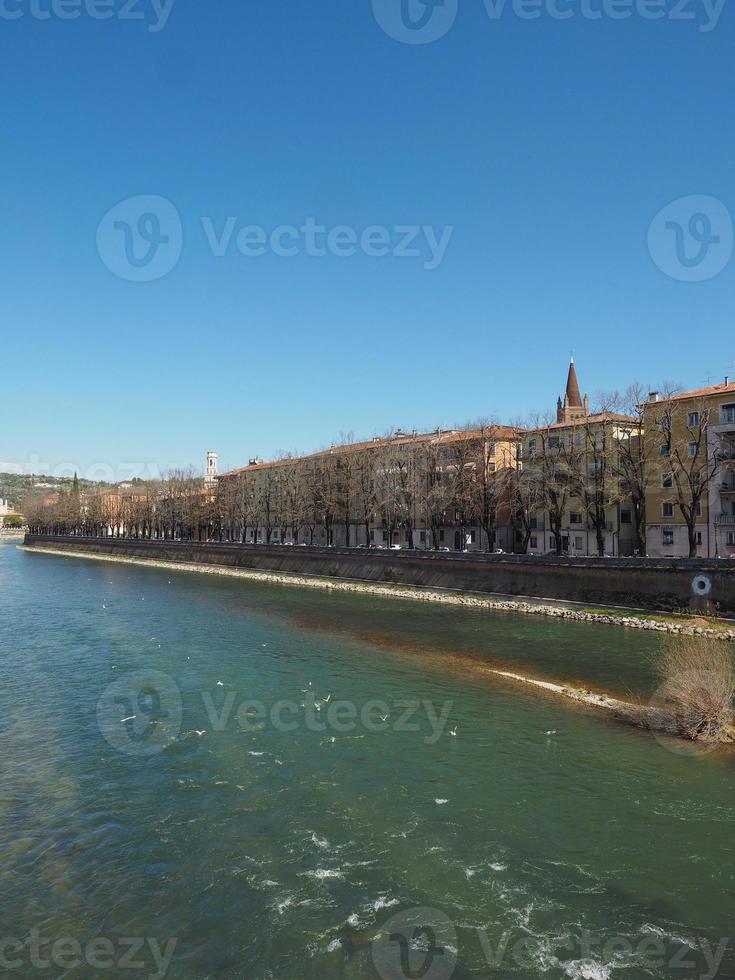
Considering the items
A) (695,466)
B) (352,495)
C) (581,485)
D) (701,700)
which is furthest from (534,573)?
(352,495)

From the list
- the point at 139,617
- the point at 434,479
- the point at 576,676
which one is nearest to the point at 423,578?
the point at 434,479

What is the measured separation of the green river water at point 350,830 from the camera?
33.4 feet

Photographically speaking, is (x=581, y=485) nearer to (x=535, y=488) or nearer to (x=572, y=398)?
(x=535, y=488)

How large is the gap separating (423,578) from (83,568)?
56729 mm

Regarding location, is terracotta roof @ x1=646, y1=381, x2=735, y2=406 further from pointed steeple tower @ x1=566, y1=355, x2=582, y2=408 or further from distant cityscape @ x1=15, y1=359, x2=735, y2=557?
pointed steeple tower @ x1=566, y1=355, x2=582, y2=408

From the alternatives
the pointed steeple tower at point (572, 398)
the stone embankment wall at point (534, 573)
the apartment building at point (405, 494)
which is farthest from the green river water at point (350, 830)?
the pointed steeple tower at point (572, 398)

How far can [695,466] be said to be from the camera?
51.6m

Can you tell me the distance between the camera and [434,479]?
72.6 meters

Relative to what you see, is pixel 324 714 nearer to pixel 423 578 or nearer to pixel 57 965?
pixel 57 965

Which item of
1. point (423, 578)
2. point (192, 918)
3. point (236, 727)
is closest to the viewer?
point (192, 918)

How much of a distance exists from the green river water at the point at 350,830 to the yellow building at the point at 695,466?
88.7ft

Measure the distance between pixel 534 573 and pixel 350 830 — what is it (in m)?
37.9

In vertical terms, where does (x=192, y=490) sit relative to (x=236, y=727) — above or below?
above

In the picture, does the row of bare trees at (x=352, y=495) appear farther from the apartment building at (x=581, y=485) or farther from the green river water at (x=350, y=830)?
the green river water at (x=350, y=830)
